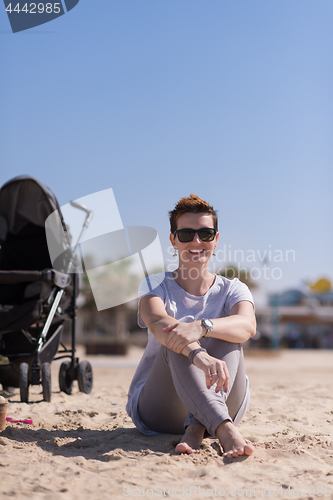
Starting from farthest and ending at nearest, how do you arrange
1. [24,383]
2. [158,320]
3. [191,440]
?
[24,383] < [158,320] < [191,440]

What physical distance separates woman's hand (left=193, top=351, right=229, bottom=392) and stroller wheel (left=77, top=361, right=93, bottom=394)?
2747 mm

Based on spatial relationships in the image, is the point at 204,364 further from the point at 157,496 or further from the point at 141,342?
the point at 141,342

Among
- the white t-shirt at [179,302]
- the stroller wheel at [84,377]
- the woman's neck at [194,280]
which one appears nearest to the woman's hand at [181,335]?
the white t-shirt at [179,302]

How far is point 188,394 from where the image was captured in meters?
2.18

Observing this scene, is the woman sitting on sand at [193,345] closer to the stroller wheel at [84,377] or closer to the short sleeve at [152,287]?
the short sleeve at [152,287]

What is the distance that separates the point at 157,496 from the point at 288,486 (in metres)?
0.53

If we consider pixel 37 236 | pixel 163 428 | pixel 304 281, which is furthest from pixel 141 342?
pixel 304 281

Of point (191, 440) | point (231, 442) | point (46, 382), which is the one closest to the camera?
point (231, 442)

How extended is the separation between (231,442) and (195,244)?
3.42ft

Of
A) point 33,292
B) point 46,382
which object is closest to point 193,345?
point 46,382

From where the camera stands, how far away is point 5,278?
4.25m

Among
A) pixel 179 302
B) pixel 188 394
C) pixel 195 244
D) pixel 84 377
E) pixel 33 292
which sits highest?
pixel 195 244

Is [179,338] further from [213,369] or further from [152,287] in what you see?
[152,287]

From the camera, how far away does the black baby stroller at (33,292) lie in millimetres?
4320
